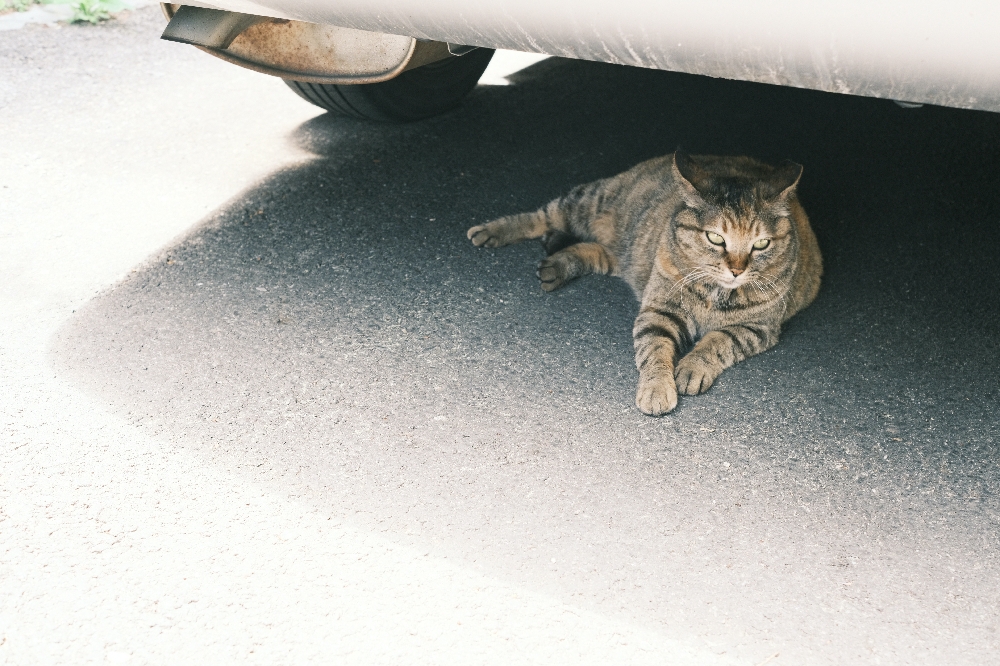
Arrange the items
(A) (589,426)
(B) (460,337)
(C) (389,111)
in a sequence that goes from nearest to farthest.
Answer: (A) (589,426)
(B) (460,337)
(C) (389,111)

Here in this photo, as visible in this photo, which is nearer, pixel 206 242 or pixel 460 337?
pixel 460 337

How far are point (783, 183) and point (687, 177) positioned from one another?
27cm

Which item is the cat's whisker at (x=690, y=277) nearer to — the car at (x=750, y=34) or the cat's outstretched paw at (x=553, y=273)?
the cat's outstretched paw at (x=553, y=273)

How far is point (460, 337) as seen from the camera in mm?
2412

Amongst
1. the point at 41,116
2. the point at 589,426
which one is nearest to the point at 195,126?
the point at 41,116

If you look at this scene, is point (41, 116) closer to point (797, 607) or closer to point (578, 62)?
point (578, 62)

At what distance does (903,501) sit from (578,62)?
3387 millimetres

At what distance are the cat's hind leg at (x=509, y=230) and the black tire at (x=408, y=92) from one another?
31.3 inches

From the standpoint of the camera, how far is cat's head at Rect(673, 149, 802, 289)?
2309mm

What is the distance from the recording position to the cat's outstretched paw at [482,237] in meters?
2.86

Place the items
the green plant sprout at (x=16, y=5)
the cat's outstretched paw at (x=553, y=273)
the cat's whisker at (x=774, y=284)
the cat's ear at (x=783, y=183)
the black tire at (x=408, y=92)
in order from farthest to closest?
1. the green plant sprout at (x=16, y=5)
2. the black tire at (x=408, y=92)
3. the cat's outstretched paw at (x=553, y=273)
4. the cat's whisker at (x=774, y=284)
5. the cat's ear at (x=783, y=183)

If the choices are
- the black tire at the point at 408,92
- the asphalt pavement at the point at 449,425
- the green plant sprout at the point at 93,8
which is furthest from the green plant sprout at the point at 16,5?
the black tire at the point at 408,92

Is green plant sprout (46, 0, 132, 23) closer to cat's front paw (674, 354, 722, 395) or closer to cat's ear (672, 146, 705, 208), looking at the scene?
cat's ear (672, 146, 705, 208)

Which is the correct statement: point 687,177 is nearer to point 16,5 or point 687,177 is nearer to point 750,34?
point 750,34
